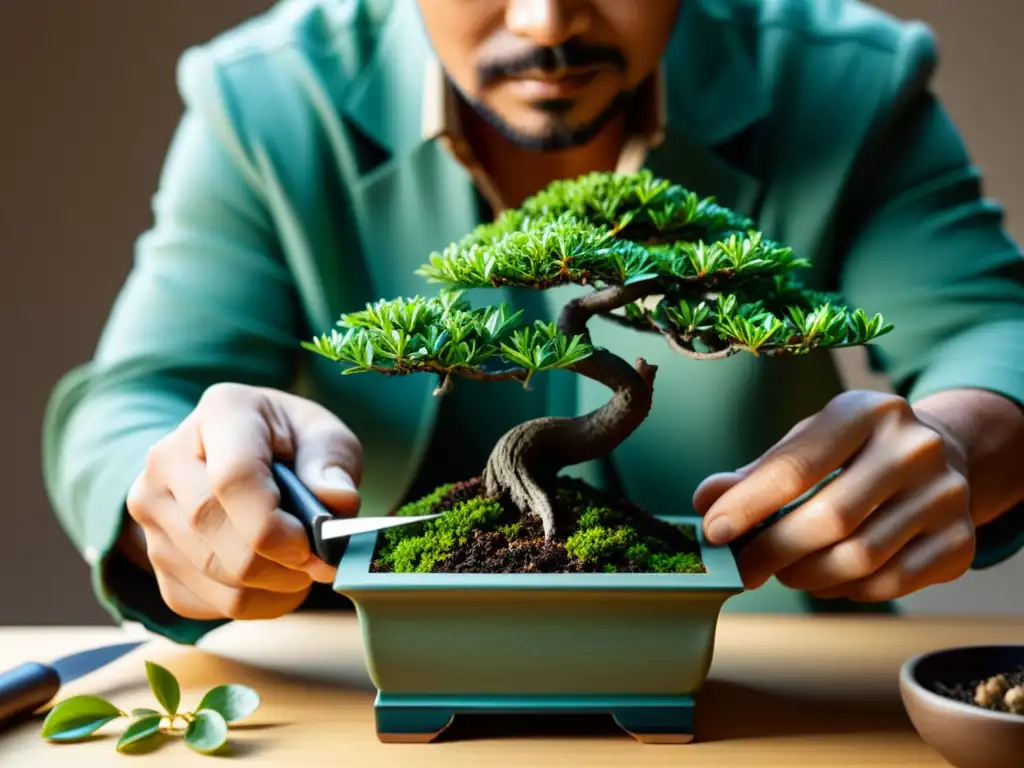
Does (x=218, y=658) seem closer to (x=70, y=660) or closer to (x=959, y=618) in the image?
(x=70, y=660)

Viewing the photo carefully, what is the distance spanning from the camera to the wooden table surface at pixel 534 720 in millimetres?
860

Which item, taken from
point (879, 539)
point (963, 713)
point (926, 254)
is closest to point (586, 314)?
point (879, 539)

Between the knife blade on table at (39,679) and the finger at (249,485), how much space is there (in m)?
0.20

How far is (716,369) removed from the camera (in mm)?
1478

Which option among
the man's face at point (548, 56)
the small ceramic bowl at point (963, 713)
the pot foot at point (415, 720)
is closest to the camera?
the small ceramic bowl at point (963, 713)

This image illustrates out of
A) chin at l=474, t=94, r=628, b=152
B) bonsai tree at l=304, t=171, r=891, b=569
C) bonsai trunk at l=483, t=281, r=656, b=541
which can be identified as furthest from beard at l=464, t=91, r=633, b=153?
bonsai trunk at l=483, t=281, r=656, b=541

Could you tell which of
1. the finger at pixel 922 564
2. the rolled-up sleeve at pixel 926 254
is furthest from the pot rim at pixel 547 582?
the rolled-up sleeve at pixel 926 254

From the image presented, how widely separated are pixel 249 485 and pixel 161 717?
19 cm

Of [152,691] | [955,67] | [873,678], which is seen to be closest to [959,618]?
[873,678]

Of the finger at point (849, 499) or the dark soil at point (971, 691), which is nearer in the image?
the dark soil at point (971, 691)

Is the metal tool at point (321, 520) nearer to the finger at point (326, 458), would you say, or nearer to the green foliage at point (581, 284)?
the finger at point (326, 458)

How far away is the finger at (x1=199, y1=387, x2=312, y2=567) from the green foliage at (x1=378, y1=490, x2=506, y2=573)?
78 mm

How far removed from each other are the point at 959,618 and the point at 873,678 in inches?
9.4

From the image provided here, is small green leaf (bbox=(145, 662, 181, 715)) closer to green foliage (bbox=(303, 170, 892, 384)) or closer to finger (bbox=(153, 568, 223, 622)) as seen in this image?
finger (bbox=(153, 568, 223, 622))
